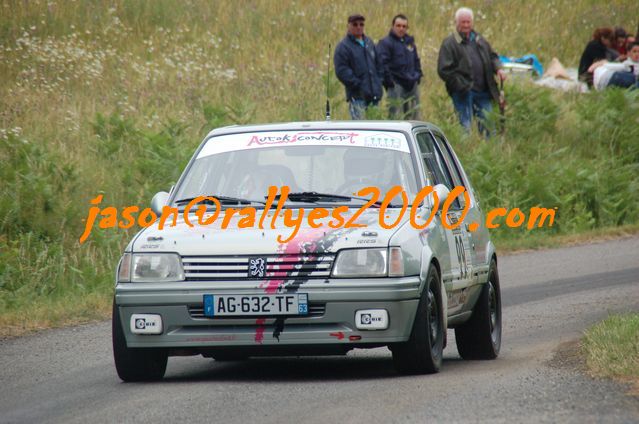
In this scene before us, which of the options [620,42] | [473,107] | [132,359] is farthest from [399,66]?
[132,359]

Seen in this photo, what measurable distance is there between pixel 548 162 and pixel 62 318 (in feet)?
41.5

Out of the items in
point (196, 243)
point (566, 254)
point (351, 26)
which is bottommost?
point (566, 254)

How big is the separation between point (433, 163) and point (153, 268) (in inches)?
99.6

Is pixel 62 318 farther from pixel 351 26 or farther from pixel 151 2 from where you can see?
pixel 151 2

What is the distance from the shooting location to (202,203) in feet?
29.6

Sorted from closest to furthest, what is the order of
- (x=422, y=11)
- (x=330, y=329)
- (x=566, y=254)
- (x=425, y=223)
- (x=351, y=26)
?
(x=330, y=329) < (x=425, y=223) < (x=566, y=254) < (x=351, y=26) < (x=422, y=11)

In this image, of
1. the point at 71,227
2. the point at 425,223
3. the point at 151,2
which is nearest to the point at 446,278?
the point at 425,223

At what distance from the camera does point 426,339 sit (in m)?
8.07

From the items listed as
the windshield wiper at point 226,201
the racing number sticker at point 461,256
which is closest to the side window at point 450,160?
the racing number sticker at point 461,256

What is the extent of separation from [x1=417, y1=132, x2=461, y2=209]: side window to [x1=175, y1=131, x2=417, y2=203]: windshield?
0.27 meters

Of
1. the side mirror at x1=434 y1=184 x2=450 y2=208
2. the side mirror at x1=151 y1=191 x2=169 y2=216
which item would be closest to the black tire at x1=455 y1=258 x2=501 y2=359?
the side mirror at x1=434 y1=184 x2=450 y2=208

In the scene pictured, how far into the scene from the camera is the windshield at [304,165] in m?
9.06

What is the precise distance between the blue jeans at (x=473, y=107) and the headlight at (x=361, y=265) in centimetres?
1394

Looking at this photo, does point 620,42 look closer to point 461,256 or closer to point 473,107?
point 473,107
